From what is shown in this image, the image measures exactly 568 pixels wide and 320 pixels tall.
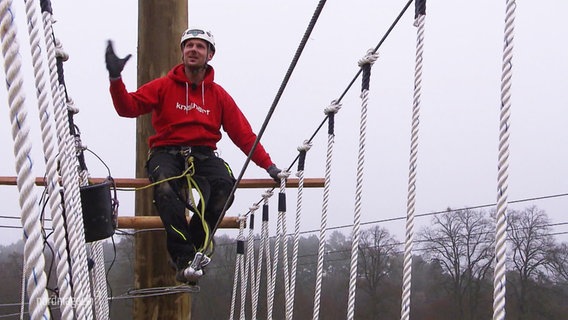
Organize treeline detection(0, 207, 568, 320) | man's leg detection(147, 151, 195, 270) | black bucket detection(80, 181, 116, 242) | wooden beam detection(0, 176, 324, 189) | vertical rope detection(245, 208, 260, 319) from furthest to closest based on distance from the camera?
treeline detection(0, 207, 568, 320), vertical rope detection(245, 208, 260, 319), wooden beam detection(0, 176, 324, 189), man's leg detection(147, 151, 195, 270), black bucket detection(80, 181, 116, 242)

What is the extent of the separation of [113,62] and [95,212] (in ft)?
1.67

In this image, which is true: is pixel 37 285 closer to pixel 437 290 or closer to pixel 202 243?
pixel 202 243

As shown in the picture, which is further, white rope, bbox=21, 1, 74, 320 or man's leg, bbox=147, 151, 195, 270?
man's leg, bbox=147, 151, 195, 270

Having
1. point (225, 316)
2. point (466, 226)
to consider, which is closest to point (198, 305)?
point (225, 316)

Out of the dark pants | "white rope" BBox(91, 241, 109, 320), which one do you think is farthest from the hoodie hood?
"white rope" BBox(91, 241, 109, 320)

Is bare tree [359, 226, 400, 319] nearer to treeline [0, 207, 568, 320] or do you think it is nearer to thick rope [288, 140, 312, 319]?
treeline [0, 207, 568, 320]

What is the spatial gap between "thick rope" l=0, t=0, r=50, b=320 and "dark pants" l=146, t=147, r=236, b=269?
52.3 inches

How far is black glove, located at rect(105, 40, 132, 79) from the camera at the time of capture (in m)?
1.88

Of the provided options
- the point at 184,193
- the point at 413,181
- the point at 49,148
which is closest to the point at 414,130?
the point at 413,181

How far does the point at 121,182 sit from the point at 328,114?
83cm

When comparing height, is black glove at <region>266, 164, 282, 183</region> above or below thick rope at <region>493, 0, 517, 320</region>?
above

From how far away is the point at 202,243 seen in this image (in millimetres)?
2127

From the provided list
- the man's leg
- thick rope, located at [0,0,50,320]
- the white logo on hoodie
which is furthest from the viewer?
the white logo on hoodie

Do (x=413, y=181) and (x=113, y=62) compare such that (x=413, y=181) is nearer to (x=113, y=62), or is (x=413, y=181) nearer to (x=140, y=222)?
(x=113, y=62)
